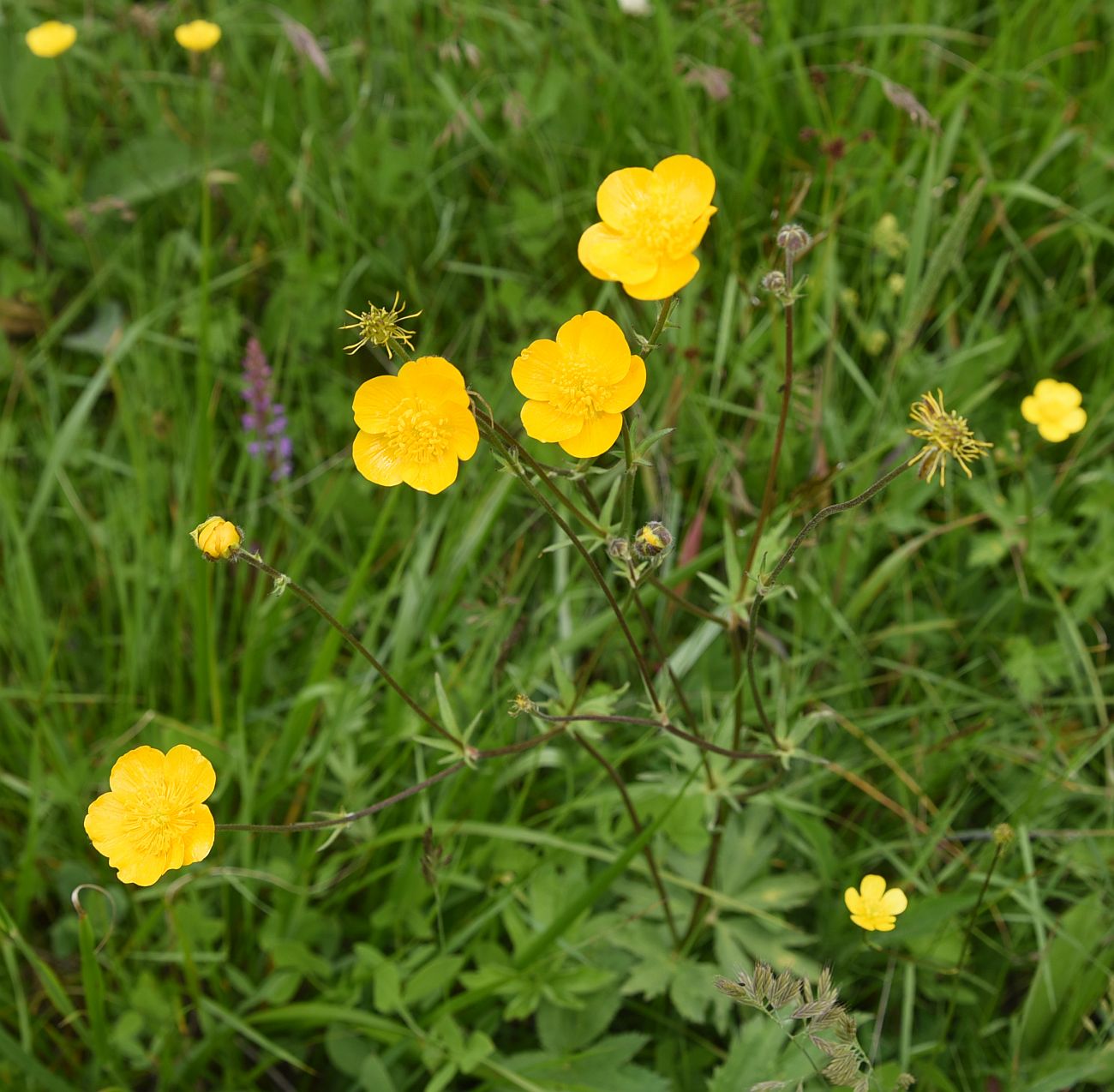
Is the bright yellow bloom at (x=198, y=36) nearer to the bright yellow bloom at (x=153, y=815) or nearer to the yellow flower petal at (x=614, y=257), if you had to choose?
the yellow flower petal at (x=614, y=257)

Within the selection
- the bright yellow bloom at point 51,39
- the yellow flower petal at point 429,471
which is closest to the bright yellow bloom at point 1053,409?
the yellow flower petal at point 429,471

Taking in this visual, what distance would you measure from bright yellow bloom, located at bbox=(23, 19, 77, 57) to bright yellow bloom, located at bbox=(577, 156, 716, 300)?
215cm

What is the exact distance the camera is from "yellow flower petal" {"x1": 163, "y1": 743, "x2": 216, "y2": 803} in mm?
1415

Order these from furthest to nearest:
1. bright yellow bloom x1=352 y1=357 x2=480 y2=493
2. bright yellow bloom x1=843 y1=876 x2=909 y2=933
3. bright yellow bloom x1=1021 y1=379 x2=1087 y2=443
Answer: bright yellow bloom x1=1021 y1=379 x2=1087 y2=443, bright yellow bloom x1=843 y1=876 x2=909 y2=933, bright yellow bloom x1=352 y1=357 x2=480 y2=493

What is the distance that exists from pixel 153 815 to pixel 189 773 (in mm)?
85

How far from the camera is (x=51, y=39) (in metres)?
2.91

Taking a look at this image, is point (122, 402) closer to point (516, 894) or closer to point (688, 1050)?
point (516, 894)

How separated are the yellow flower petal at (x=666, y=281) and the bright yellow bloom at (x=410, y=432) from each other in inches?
10.0

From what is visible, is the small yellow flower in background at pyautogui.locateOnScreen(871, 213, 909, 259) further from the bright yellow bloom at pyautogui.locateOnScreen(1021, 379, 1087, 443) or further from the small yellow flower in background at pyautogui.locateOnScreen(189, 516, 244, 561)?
the small yellow flower in background at pyautogui.locateOnScreen(189, 516, 244, 561)

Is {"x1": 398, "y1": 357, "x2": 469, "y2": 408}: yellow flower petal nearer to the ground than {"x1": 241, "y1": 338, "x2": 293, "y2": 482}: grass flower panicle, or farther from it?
farther from it

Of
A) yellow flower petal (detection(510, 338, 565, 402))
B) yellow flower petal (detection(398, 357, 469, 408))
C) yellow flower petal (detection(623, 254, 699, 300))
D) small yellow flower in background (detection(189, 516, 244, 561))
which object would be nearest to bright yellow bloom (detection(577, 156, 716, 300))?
yellow flower petal (detection(623, 254, 699, 300))

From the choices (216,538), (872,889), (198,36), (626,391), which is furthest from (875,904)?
(198,36)

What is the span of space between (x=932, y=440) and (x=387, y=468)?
0.69m

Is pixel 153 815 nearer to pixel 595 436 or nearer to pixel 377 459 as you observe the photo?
pixel 377 459
